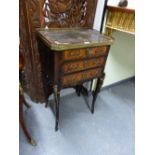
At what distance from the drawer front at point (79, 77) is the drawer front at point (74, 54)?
0.16m

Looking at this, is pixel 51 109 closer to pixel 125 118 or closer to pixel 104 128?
pixel 104 128

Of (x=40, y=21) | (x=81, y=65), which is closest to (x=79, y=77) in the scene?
(x=81, y=65)

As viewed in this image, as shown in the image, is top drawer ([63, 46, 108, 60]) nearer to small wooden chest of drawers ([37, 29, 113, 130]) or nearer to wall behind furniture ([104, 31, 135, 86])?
small wooden chest of drawers ([37, 29, 113, 130])

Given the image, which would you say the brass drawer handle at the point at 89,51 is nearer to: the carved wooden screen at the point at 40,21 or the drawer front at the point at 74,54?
the drawer front at the point at 74,54

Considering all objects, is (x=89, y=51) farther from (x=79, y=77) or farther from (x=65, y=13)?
(x=65, y=13)

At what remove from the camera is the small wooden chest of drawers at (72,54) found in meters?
1.28

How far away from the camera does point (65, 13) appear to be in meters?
1.60

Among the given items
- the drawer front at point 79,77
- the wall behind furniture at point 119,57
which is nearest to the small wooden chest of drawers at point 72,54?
the drawer front at point 79,77
